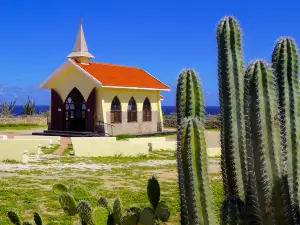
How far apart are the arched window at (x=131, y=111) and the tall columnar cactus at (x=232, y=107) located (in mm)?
27516

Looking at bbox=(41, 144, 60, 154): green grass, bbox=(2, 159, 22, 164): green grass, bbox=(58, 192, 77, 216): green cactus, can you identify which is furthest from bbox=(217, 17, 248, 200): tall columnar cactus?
bbox=(41, 144, 60, 154): green grass

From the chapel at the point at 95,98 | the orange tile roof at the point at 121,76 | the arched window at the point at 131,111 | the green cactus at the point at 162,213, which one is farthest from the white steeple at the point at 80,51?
the green cactus at the point at 162,213

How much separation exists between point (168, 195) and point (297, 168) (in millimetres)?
6881

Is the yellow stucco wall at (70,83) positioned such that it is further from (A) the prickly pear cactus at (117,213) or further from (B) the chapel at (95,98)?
(A) the prickly pear cactus at (117,213)

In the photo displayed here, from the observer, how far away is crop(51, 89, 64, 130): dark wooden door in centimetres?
3138

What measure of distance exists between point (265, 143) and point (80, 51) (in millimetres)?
28984

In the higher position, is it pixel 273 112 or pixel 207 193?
pixel 273 112

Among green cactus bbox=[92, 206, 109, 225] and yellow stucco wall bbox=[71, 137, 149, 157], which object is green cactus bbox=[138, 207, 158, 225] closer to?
green cactus bbox=[92, 206, 109, 225]

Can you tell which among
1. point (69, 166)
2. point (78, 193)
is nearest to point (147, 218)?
point (78, 193)

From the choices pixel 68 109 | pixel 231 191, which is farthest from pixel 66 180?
pixel 68 109

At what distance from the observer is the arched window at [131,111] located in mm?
31938

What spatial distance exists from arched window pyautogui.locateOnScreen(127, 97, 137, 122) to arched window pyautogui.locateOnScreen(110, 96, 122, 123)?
0.89 m

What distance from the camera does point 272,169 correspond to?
11.3ft

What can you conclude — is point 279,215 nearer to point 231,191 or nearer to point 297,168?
point 297,168
